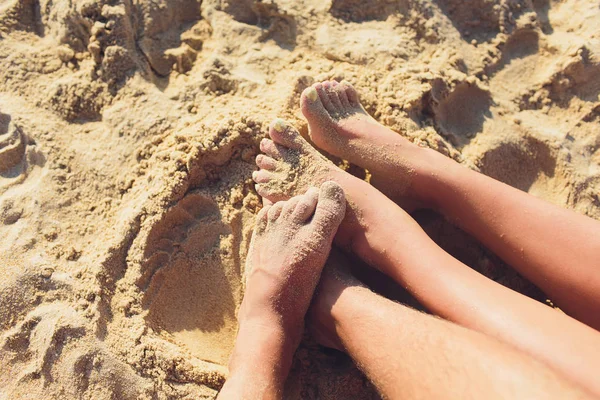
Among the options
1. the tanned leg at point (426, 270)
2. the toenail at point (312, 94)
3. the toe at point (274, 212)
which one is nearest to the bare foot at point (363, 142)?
the toenail at point (312, 94)

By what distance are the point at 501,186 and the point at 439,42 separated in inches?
30.6

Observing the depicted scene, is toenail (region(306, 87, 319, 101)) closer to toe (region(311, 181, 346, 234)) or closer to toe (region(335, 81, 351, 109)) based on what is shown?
toe (region(335, 81, 351, 109))

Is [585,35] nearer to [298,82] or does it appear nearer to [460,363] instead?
[298,82]

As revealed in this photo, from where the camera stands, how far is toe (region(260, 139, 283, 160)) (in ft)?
5.73

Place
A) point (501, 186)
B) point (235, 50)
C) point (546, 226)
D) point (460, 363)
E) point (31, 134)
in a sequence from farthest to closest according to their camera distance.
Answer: point (235, 50), point (31, 134), point (501, 186), point (546, 226), point (460, 363)

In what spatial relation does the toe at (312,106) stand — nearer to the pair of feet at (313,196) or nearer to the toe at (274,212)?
the pair of feet at (313,196)

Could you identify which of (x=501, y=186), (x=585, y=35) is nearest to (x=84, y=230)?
(x=501, y=186)

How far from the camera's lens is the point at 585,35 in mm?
2105

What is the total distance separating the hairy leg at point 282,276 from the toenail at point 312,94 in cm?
37

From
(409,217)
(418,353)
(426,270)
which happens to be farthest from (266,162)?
(418,353)

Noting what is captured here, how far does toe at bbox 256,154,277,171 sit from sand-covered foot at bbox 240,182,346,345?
155mm

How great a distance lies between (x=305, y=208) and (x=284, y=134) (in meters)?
0.30

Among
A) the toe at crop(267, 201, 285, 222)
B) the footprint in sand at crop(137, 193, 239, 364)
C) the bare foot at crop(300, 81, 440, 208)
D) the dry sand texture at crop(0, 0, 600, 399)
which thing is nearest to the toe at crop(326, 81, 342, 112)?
the bare foot at crop(300, 81, 440, 208)

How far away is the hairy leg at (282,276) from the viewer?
152cm
